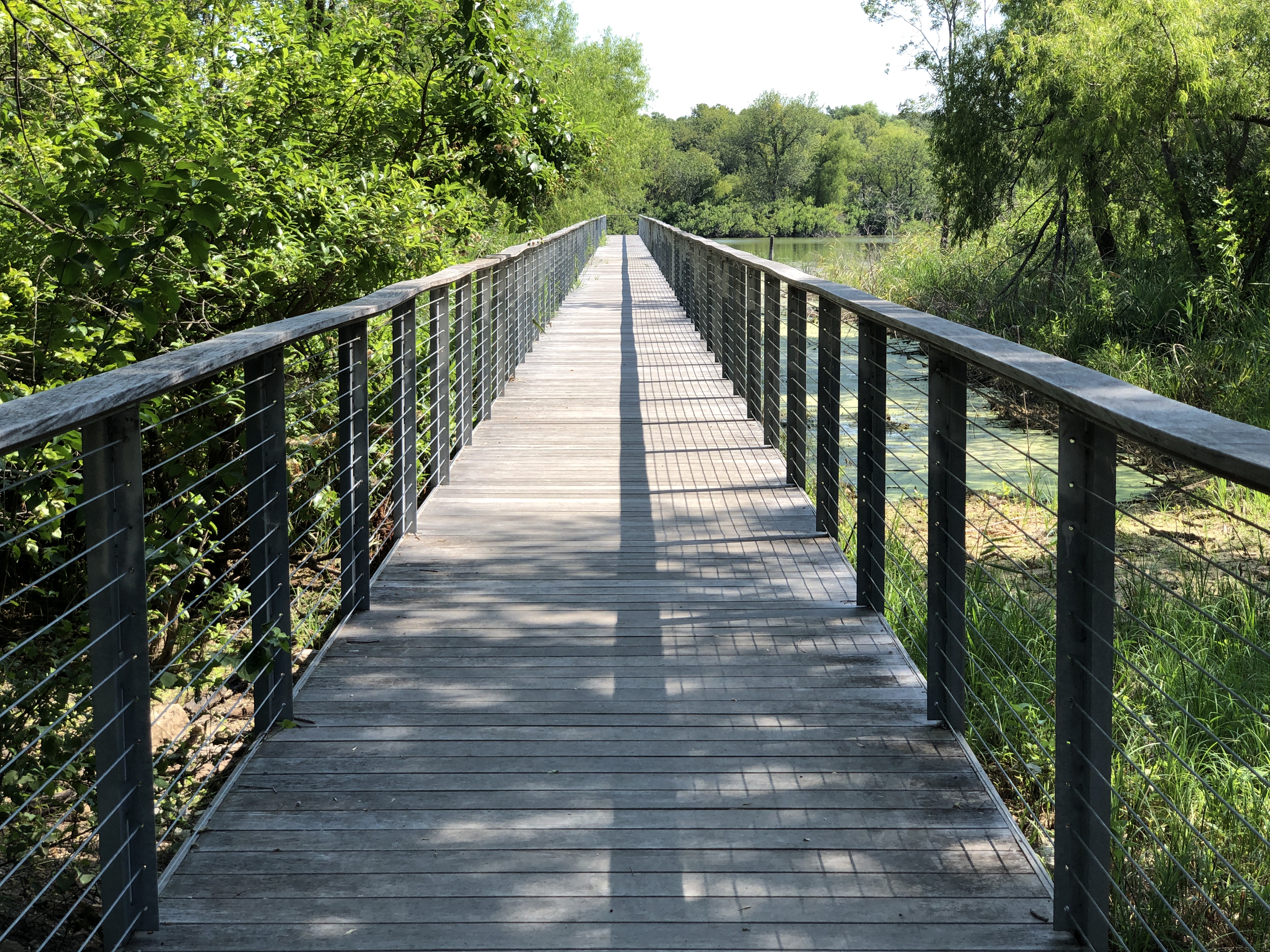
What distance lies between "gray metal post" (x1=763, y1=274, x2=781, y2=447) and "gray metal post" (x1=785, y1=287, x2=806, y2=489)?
752 mm

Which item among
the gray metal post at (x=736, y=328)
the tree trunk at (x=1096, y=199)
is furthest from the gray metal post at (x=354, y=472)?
the tree trunk at (x=1096, y=199)

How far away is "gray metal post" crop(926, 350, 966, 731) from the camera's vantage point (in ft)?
9.32

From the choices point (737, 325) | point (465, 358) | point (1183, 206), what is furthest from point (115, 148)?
point (1183, 206)

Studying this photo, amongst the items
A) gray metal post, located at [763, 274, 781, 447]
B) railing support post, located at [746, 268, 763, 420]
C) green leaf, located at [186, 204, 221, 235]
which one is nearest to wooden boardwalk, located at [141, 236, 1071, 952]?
green leaf, located at [186, 204, 221, 235]

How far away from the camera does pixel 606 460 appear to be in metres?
6.44

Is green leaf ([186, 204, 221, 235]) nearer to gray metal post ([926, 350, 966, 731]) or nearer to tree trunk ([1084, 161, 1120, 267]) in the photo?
gray metal post ([926, 350, 966, 731])

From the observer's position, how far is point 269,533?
9.64 ft

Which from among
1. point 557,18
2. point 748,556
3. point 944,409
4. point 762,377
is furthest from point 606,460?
point 557,18

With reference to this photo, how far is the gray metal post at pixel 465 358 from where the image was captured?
6.45m

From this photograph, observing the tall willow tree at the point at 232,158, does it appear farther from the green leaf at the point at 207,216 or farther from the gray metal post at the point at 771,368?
the gray metal post at the point at 771,368

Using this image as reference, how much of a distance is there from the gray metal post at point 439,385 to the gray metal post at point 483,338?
48.6 inches

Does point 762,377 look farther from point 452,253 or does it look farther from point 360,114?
point 360,114

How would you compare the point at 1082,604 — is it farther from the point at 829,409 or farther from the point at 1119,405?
the point at 829,409

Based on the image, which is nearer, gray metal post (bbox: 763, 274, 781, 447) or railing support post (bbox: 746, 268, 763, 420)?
gray metal post (bbox: 763, 274, 781, 447)
